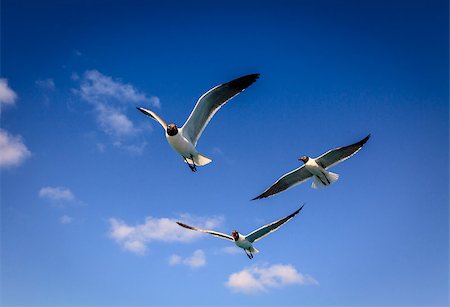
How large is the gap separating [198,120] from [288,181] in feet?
13.4

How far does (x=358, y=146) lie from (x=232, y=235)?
4.35m

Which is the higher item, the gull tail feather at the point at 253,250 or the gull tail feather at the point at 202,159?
the gull tail feather at the point at 202,159

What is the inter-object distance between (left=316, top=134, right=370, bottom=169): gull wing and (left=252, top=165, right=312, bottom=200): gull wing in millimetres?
696

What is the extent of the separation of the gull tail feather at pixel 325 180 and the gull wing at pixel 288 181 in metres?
0.33

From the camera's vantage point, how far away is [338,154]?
14602 mm

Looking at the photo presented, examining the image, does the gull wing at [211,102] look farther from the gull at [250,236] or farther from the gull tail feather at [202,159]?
the gull at [250,236]

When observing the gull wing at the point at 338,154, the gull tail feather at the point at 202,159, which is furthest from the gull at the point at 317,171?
the gull tail feather at the point at 202,159

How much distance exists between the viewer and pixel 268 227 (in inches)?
584

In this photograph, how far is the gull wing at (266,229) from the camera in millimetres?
14513

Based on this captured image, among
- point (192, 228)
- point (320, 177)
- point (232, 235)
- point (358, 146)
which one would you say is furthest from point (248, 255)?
point (358, 146)

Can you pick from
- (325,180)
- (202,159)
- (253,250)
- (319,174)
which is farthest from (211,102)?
(253,250)

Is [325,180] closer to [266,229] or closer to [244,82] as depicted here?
[266,229]

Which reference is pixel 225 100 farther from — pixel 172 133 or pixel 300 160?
pixel 300 160

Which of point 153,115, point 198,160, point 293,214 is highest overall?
point 153,115
